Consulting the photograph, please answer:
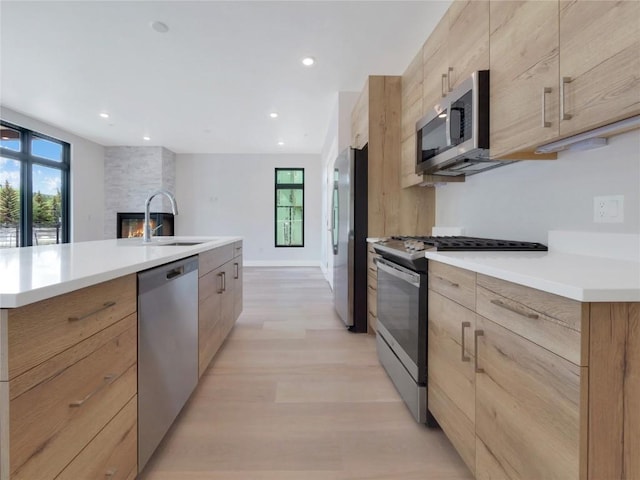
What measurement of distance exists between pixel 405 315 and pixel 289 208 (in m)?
6.84

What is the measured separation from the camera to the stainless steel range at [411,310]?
1.57 meters

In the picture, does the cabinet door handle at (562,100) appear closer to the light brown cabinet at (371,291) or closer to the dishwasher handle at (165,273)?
the dishwasher handle at (165,273)

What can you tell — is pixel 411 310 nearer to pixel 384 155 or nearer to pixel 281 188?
pixel 384 155

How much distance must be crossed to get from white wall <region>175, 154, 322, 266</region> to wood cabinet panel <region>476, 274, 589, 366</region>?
285 inches

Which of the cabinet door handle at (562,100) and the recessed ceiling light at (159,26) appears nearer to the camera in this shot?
the cabinet door handle at (562,100)

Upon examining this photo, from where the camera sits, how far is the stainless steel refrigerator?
9.85 feet

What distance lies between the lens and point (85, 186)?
7.04m

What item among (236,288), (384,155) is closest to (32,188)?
(236,288)

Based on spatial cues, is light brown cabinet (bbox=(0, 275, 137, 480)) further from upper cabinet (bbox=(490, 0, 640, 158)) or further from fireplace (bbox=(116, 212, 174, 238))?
fireplace (bbox=(116, 212, 174, 238))

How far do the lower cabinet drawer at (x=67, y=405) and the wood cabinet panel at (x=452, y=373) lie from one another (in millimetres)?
1218

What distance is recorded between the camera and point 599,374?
2.42 feet

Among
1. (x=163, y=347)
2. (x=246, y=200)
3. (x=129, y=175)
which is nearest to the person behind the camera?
(x=163, y=347)

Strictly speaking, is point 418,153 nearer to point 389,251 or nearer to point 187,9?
point 389,251

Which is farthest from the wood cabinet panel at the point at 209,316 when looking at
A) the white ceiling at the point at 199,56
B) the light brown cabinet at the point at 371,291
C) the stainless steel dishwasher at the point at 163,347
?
the white ceiling at the point at 199,56
